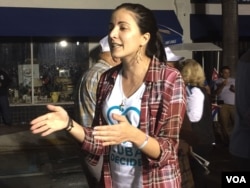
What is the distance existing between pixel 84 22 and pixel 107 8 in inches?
44.7

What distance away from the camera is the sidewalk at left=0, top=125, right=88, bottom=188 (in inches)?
310

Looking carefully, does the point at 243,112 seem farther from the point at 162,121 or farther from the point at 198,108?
the point at 198,108

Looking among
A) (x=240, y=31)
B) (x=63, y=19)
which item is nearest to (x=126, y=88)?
(x=63, y=19)

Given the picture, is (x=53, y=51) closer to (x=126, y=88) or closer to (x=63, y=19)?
(x=63, y=19)

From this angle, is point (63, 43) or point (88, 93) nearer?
point (88, 93)

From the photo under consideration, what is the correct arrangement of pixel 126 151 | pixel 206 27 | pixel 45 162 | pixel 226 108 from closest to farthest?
pixel 126 151 → pixel 45 162 → pixel 226 108 → pixel 206 27

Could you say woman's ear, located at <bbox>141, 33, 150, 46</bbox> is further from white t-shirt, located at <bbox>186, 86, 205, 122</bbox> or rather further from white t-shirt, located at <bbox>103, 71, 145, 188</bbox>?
white t-shirt, located at <bbox>186, 86, 205, 122</bbox>

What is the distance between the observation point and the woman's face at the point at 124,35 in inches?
107

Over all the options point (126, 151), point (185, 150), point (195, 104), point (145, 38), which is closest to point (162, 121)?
point (126, 151)

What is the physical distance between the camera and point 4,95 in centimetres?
1401

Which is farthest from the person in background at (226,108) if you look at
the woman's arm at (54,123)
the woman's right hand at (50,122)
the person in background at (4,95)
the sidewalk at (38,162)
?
the woman's right hand at (50,122)

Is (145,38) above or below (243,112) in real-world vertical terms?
above

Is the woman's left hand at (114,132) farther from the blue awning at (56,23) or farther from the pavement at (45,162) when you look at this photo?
the blue awning at (56,23)

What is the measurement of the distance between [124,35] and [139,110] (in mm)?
408
